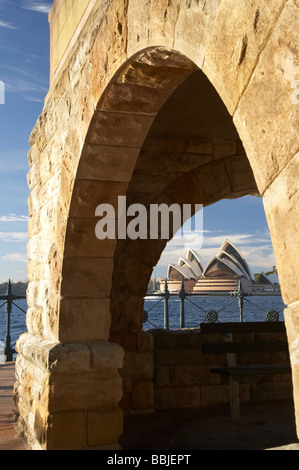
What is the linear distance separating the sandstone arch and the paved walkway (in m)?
0.65

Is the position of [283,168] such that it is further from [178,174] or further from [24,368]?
[178,174]

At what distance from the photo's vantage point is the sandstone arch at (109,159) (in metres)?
1.32

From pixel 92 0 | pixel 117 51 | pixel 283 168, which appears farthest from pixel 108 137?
pixel 283 168

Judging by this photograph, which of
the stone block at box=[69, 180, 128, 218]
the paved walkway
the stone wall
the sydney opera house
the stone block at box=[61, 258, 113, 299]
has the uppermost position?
the sydney opera house

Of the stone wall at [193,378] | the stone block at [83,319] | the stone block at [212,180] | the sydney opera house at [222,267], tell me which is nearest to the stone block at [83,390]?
the stone block at [83,319]

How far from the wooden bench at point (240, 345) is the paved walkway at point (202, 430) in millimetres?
284

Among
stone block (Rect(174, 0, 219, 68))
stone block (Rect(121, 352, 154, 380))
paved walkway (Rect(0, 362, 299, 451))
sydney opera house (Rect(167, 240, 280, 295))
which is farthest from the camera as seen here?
sydney opera house (Rect(167, 240, 280, 295))

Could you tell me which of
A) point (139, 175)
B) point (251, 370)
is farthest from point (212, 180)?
point (251, 370)

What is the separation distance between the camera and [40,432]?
3.64 m

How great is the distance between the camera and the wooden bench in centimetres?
484

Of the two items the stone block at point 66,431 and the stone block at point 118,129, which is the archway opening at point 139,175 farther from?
the stone block at point 66,431

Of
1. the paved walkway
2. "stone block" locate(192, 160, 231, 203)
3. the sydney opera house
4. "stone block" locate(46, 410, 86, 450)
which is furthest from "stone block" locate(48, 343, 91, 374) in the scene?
the sydney opera house

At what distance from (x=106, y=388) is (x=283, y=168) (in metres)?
2.77

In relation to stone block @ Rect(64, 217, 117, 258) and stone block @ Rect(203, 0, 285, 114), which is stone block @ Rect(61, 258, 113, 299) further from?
stone block @ Rect(203, 0, 285, 114)
